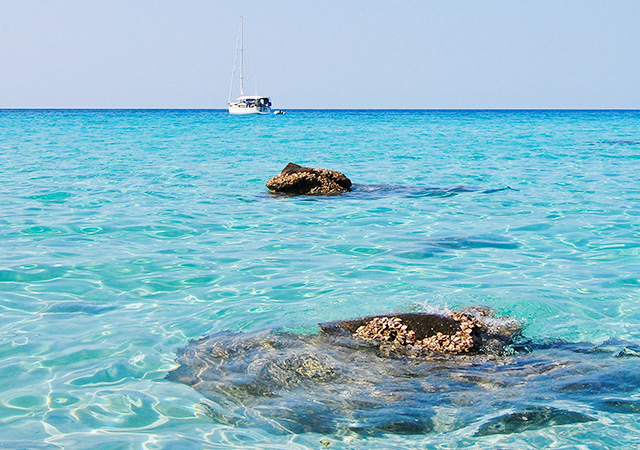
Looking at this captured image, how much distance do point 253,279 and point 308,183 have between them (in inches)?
245

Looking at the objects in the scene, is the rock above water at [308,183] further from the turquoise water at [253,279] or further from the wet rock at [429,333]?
the wet rock at [429,333]

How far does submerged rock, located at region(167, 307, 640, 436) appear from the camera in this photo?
13.4 ft

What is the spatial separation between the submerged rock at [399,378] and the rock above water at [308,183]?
7.93 m

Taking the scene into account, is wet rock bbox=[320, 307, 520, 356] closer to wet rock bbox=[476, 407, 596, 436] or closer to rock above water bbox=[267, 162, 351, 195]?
wet rock bbox=[476, 407, 596, 436]

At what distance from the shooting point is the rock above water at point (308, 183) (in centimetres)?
1345

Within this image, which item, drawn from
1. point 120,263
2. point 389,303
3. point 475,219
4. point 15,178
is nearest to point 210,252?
point 120,263

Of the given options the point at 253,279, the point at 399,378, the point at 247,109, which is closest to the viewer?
the point at 399,378

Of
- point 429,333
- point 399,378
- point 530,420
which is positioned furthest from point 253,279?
point 530,420

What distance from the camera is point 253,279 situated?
24.5 ft

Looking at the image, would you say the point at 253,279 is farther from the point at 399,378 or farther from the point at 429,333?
the point at 399,378

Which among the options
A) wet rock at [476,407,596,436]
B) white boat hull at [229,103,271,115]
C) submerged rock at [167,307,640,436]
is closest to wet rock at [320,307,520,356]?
submerged rock at [167,307,640,436]

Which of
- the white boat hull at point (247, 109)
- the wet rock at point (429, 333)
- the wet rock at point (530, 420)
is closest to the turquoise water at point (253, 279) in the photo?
the wet rock at point (530, 420)

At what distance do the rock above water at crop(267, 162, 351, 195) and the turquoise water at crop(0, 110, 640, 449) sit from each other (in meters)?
0.51

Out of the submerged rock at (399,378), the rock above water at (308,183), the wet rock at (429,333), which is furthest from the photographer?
the rock above water at (308,183)
